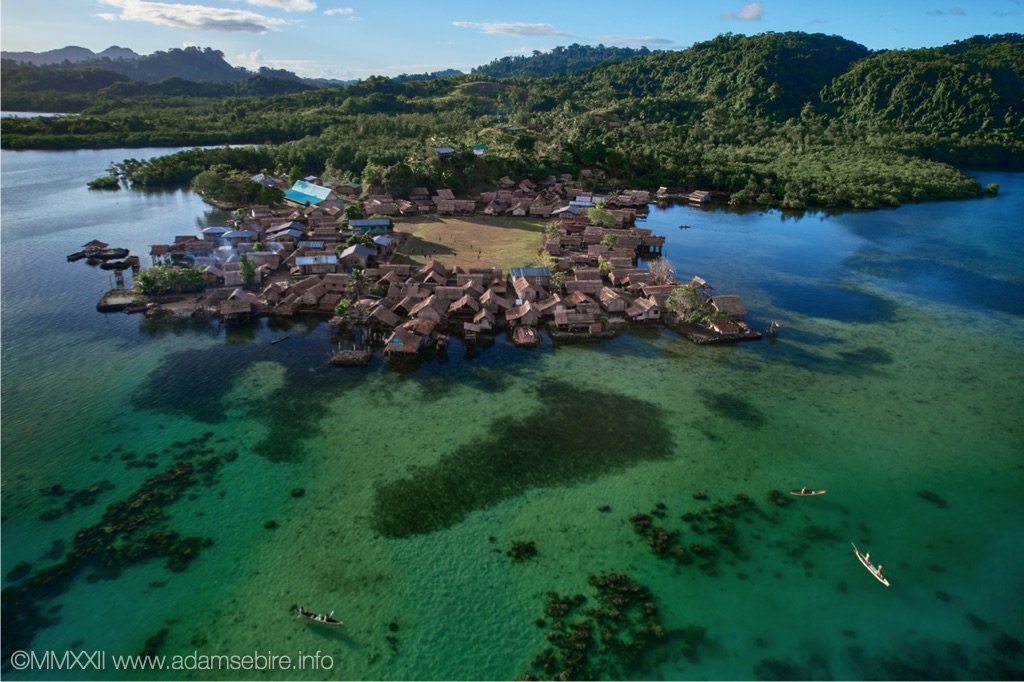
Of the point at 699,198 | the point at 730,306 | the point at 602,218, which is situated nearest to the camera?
the point at 730,306

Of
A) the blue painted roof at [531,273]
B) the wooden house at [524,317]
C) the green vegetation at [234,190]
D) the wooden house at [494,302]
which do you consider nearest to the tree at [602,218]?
the blue painted roof at [531,273]

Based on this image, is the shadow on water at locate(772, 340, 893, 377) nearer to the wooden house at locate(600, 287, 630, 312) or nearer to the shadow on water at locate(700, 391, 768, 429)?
the shadow on water at locate(700, 391, 768, 429)

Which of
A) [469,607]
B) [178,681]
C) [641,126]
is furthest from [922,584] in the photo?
[641,126]

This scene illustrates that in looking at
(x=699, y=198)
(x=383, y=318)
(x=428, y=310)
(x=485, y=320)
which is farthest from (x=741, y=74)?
(x=383, y=318)

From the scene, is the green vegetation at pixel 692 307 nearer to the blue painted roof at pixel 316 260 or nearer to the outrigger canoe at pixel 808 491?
the outrigger canoe at pixel 808 491

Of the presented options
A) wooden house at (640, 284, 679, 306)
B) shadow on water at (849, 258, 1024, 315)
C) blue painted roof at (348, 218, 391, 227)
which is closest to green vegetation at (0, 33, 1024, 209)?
blue painted roof at (348, 218, 391, 227)

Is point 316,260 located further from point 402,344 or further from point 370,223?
point 402,344
